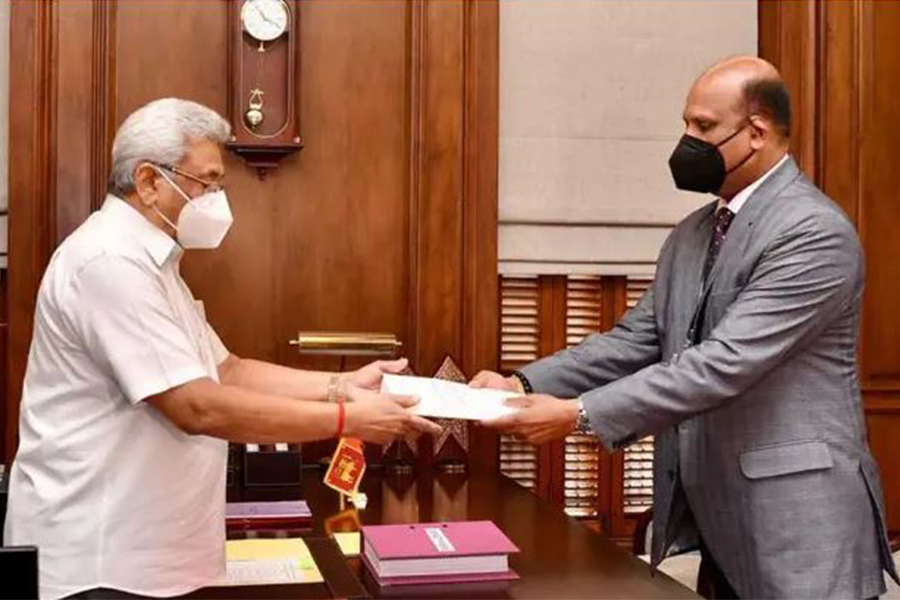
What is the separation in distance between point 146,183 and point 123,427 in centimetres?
49

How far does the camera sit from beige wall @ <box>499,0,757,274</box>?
3.83 metres

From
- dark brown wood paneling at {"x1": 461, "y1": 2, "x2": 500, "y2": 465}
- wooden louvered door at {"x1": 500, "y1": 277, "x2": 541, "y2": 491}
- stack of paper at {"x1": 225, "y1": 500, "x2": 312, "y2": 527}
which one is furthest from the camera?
wooden louvered door at {"x1": 500, "y1": 277, "x2": 541, "y2": 491}

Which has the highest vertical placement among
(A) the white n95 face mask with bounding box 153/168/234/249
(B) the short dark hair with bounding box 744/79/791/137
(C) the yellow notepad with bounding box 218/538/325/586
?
(B) the short dark hair with bounding box 744/79/791/137

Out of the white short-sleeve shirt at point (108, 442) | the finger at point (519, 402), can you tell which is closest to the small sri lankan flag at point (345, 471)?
the finger at point (519, 402)

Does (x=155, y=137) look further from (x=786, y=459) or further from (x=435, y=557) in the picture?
(x=786, y=459)

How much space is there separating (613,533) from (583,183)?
116 cm

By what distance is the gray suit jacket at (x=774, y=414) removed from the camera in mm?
2455

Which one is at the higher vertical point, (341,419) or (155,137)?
(155,137)

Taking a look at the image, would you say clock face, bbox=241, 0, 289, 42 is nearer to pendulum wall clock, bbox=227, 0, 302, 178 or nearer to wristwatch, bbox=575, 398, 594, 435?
pendulum wall clock, bbox=227, 0, 302, 178

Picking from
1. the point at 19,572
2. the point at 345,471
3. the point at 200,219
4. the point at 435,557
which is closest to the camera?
the point at 19,572

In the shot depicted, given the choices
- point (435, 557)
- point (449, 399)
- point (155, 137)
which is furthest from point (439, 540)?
point (155, 137)

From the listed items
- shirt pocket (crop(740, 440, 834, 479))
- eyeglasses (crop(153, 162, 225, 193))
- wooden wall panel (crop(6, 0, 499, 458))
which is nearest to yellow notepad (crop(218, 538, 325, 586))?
eyeglasses (crop(153, 162, 225, 193))

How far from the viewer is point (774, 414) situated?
251 cm

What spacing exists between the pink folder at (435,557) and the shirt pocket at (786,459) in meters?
0.55
